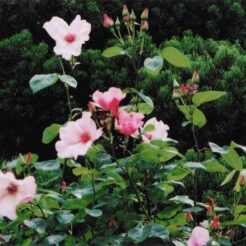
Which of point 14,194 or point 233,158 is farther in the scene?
point 233,158

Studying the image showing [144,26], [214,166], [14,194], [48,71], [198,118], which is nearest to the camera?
[14,194]

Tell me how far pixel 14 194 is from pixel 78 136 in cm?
21

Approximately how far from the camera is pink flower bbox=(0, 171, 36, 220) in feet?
5.06

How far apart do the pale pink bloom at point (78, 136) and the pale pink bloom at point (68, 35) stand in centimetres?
23

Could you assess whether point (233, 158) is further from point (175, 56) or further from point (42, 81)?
point (42, 81)

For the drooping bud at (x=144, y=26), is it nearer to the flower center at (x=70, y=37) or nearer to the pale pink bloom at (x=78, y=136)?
the flower center at (x=70, y=37)

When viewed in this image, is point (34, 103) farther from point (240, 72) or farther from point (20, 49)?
point (240, 72)

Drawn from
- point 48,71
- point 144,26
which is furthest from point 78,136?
point 48,71

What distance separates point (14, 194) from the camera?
1.56 metres

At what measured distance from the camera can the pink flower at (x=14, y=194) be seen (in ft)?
5.06

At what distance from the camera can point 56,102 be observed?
3688 mm

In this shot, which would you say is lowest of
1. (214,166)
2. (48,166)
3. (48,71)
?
(48,71)

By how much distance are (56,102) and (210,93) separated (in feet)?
6.43

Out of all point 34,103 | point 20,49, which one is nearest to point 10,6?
point 20,49
